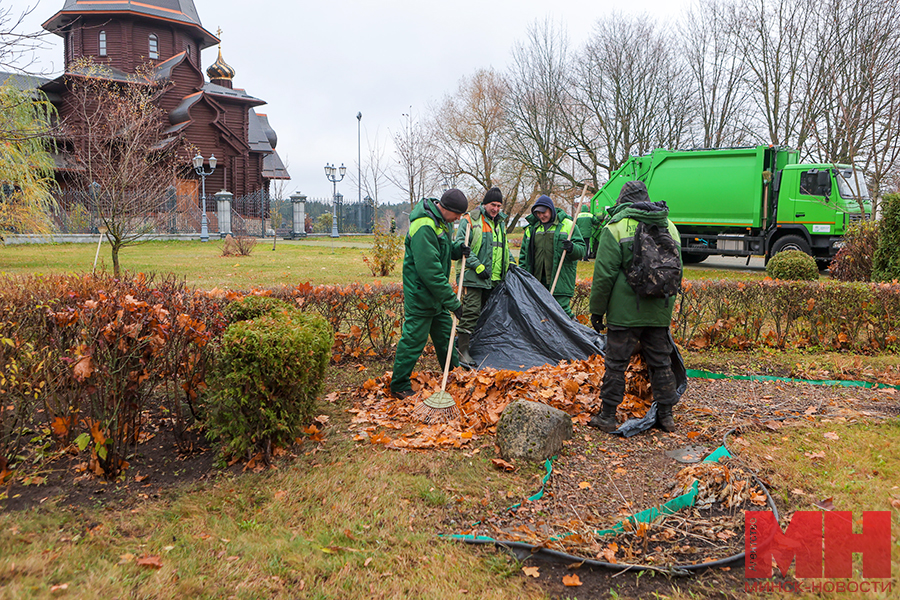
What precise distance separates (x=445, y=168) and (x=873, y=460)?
97.6 ft

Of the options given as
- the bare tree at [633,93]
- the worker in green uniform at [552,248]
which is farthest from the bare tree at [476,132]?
the worker in green uniform at [552,248]

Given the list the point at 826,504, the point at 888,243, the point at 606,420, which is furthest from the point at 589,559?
the point at 888,243

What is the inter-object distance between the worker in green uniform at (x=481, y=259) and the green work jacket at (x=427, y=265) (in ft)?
3.18

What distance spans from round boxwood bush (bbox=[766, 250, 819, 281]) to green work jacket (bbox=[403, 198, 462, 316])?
26.6ft

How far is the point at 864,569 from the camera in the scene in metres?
2.40

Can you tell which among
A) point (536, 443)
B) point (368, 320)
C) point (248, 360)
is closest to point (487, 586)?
point (536, 443)

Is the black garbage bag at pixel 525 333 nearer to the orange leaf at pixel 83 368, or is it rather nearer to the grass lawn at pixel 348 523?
the grass lawn at pixel 348 523

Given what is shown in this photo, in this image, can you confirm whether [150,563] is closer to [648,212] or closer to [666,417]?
[666,417]

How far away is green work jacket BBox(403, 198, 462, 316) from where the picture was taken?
443 centimetres

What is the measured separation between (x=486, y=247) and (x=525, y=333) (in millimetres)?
943

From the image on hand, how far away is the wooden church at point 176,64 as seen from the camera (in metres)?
28.3

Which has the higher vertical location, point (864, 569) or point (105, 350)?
point (105, 350)

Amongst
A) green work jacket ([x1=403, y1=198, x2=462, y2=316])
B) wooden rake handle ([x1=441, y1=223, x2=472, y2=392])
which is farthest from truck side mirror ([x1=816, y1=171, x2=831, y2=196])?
green work jacket ([x1=403, y1=198, x2=462, y2=316])

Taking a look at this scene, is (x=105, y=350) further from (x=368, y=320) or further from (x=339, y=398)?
(x=368, y=320)
